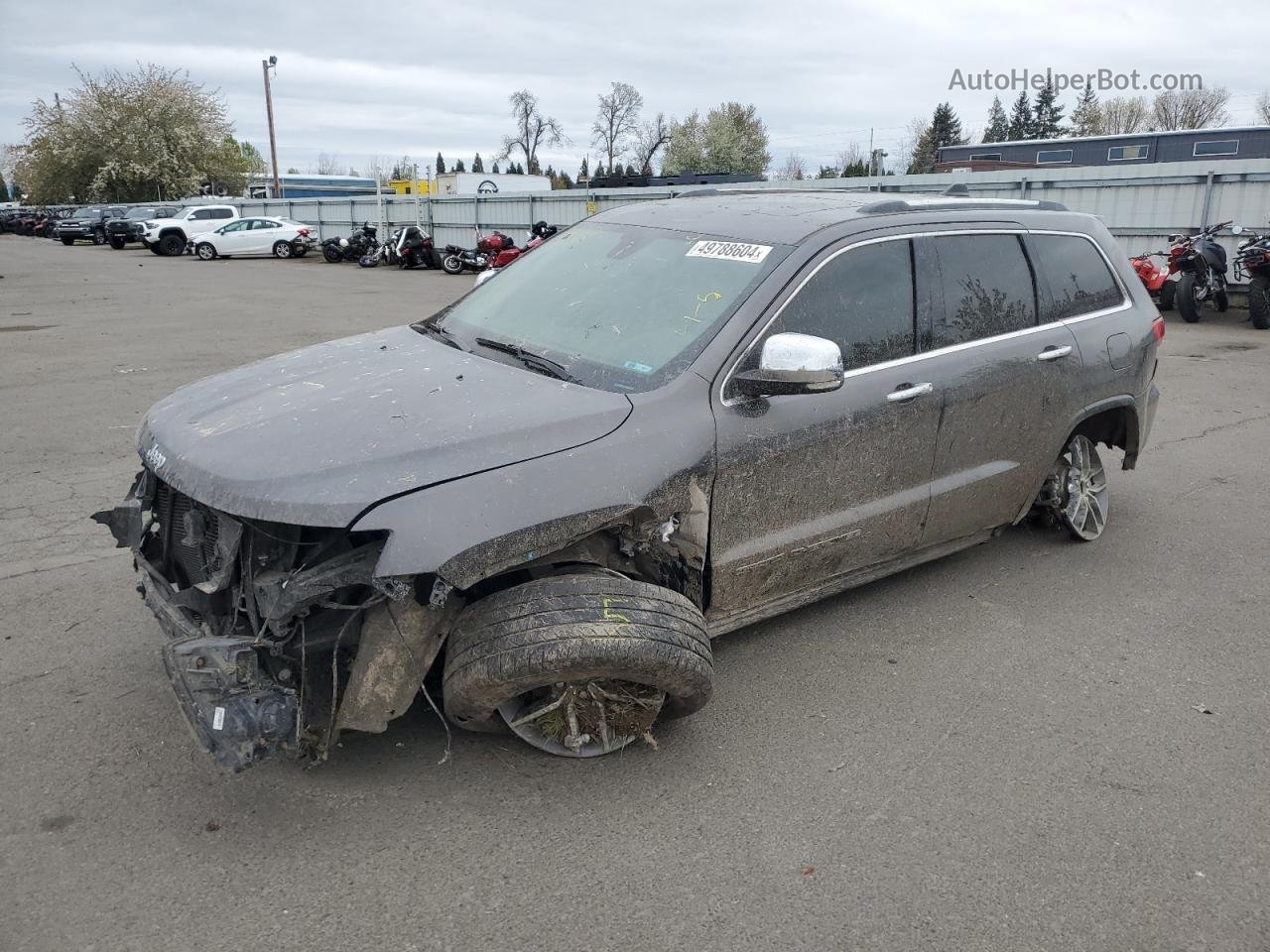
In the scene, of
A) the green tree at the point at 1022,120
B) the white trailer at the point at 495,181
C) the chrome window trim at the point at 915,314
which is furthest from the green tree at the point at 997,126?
the chrome window trim at the point at 915,314

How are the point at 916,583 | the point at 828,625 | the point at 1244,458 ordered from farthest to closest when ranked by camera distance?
the point at 1244,458
the point at 916,583
the point at 828,625

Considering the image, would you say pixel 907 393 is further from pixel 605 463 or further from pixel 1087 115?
pixel 1087 115

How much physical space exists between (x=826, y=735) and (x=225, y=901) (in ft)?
6.41

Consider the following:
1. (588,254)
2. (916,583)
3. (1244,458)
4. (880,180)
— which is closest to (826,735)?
(916,583)

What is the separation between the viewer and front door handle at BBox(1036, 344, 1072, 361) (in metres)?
4.62

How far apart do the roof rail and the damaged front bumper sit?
2.56 meters

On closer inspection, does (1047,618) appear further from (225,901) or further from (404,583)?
(225,901)

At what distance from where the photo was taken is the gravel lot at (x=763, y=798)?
2.59m

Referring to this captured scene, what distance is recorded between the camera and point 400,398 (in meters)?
3.34

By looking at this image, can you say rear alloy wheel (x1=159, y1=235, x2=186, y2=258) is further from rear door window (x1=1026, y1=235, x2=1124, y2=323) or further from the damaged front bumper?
the damaged front bumper

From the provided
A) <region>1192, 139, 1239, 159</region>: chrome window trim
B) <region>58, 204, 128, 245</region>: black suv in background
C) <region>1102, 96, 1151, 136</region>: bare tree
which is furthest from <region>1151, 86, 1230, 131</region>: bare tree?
<region>58, 204, 128, 245</region>: black suv in background

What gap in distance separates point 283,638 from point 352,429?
25.9 inches

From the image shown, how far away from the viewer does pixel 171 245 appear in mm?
35375

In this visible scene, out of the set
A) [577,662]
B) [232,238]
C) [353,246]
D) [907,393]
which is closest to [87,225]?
[232,238]
